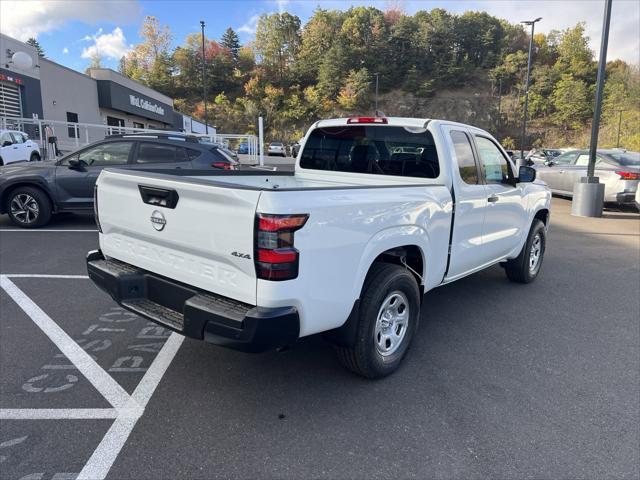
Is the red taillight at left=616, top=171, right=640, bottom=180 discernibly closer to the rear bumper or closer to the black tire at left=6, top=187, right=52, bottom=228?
the rear bumper

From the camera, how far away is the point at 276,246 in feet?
7.90

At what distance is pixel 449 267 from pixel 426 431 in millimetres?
1665

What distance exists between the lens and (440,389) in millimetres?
3252

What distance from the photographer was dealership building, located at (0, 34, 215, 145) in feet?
71.1

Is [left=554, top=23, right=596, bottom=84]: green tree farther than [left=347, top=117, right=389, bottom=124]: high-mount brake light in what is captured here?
Yes

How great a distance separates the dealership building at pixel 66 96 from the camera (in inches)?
853

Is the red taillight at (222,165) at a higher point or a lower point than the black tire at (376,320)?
higher

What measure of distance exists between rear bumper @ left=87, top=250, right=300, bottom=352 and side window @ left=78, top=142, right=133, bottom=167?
5.73 m

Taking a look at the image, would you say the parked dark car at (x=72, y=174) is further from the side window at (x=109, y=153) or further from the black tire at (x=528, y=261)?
the black tire at (x=528, y=261)

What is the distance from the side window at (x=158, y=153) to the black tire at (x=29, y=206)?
6.25 feet

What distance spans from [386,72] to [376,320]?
101022 millimetres

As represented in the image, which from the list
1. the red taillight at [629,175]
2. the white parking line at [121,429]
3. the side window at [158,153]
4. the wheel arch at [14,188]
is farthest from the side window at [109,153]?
the red taillight at [629,175]

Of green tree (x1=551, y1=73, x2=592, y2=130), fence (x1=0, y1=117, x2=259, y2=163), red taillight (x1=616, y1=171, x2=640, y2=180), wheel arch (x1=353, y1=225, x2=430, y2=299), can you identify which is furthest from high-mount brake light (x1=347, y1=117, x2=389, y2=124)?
green tree (x1=551, y1=73, x2=592, y2=130)

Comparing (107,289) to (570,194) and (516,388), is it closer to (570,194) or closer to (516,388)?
(516,388)
